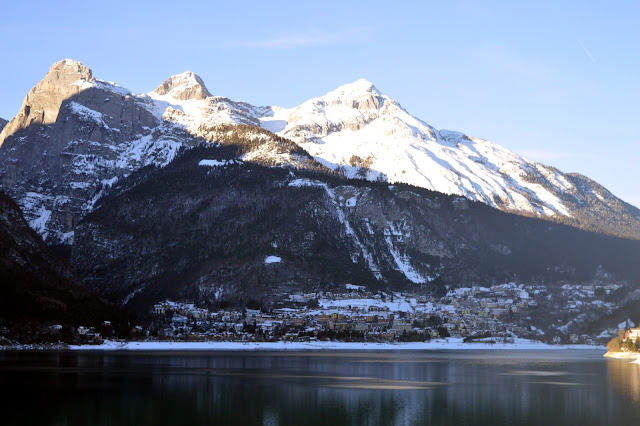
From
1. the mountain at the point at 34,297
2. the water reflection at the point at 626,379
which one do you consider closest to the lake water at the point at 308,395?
the water reflection at the point at 626,379

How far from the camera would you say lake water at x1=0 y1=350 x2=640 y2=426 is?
6956cm

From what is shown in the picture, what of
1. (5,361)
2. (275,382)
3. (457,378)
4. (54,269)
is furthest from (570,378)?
(54,269)

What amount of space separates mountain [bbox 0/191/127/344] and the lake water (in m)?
38.3

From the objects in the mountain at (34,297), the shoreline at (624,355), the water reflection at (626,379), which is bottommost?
the shoreline at (624,355)

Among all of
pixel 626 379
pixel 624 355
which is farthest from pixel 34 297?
pixel 624 355

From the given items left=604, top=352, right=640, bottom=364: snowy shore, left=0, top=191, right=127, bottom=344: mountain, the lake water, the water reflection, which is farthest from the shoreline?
left=0, top=191, right=127, bottom=344: mountain

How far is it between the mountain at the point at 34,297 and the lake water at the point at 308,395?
38307 millimetres

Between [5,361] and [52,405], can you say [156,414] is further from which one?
[5,361]

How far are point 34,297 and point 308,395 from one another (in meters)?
103

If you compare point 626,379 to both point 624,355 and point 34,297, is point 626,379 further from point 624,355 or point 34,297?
point 34,297

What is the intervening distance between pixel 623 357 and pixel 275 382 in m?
96.2

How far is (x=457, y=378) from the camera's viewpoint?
109125 mm

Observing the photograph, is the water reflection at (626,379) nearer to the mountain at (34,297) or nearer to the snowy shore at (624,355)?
the snowy shore at (624,355)

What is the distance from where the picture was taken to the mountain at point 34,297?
165m
